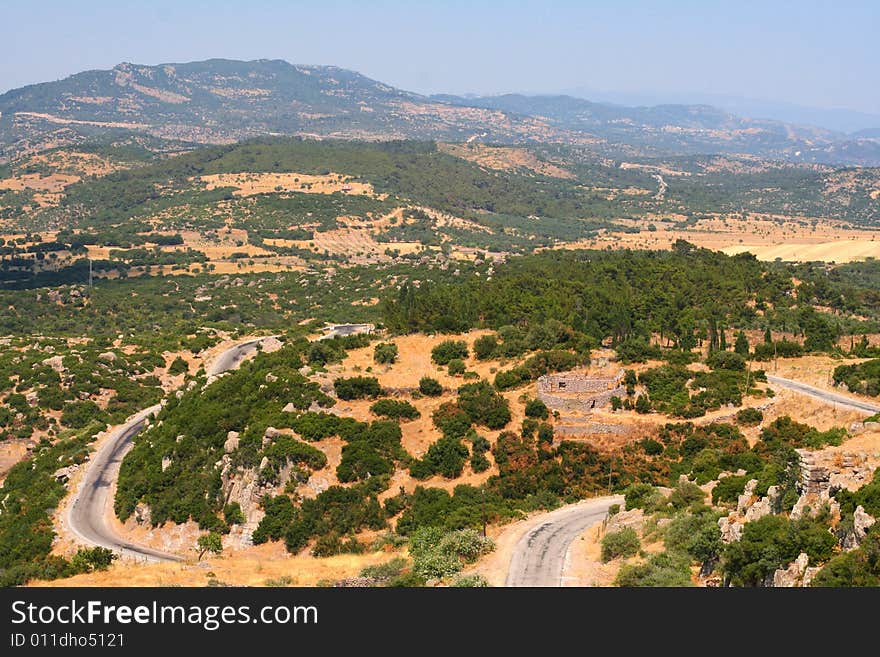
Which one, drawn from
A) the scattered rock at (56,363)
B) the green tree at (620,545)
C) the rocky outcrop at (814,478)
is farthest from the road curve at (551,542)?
the scattered rock at (56,363)

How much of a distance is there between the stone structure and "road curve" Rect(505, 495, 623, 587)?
8982 mm

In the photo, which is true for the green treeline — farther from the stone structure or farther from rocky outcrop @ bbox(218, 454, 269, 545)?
rocky outcrop @ bbox(218, 454, 269, 545)

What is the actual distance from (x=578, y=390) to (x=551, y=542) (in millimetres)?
20056

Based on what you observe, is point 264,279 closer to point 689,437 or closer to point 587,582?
point 689,437

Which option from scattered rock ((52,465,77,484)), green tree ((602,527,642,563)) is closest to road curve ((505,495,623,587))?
green tree ((602,527,642,563))

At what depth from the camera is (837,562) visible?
2927 centimetres

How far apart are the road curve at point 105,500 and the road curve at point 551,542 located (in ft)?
72.1

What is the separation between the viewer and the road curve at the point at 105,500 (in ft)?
179

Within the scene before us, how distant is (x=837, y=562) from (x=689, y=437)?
28869mm

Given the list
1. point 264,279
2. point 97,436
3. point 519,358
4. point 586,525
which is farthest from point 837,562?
A: point 264,279

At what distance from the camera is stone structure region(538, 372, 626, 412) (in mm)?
61719

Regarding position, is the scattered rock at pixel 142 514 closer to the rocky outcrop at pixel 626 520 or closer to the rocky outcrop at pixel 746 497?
the rocky outcrop at pixel 626 520

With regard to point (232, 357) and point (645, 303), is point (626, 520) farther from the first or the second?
point (232, 357)

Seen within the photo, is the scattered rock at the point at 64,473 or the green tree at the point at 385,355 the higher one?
the green tree at the point at 385,355
